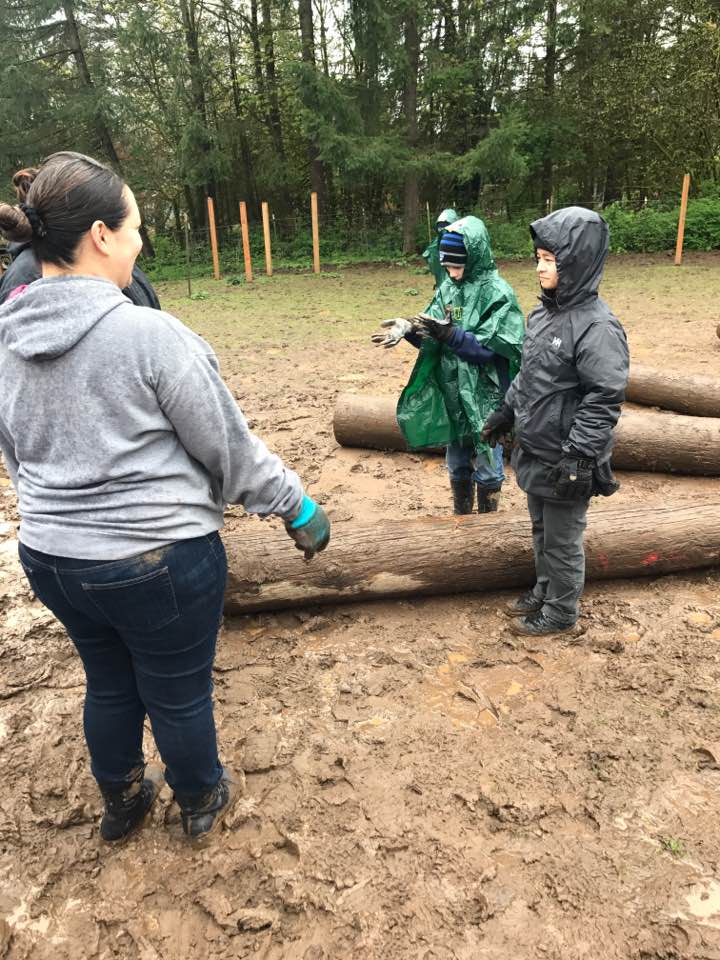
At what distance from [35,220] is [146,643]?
103cm

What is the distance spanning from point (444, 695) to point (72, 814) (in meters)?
1.41

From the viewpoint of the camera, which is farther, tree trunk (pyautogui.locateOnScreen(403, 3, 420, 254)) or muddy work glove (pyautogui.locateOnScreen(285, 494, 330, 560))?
tree trunk (pyautogui.locateOnScreen(403, 3, 420, 254))

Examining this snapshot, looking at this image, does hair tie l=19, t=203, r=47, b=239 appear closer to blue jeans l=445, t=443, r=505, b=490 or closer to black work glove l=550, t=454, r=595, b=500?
black work glove l=550, t=454, r=595, b=500

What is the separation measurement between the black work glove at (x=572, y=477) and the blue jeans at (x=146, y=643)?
1.44 m

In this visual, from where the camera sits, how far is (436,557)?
3.38 meters

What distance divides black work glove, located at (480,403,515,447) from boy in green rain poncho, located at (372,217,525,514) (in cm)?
8

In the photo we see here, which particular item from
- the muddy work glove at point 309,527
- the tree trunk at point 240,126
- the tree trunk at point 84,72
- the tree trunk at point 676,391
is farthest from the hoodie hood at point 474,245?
the tree trunk at point 240,126

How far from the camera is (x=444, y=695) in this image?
9.09 feet

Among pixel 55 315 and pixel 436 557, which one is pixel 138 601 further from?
pixel 436 557

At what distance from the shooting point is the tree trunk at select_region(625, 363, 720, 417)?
18.2 ft

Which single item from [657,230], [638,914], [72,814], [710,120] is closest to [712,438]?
[638,914]

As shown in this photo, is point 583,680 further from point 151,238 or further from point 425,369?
point 151,238

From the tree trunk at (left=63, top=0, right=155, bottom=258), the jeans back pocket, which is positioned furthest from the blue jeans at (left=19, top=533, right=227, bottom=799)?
the tree trunk at (left=63, top=0, right=155, bottom=258)

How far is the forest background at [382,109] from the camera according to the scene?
60.5ft
